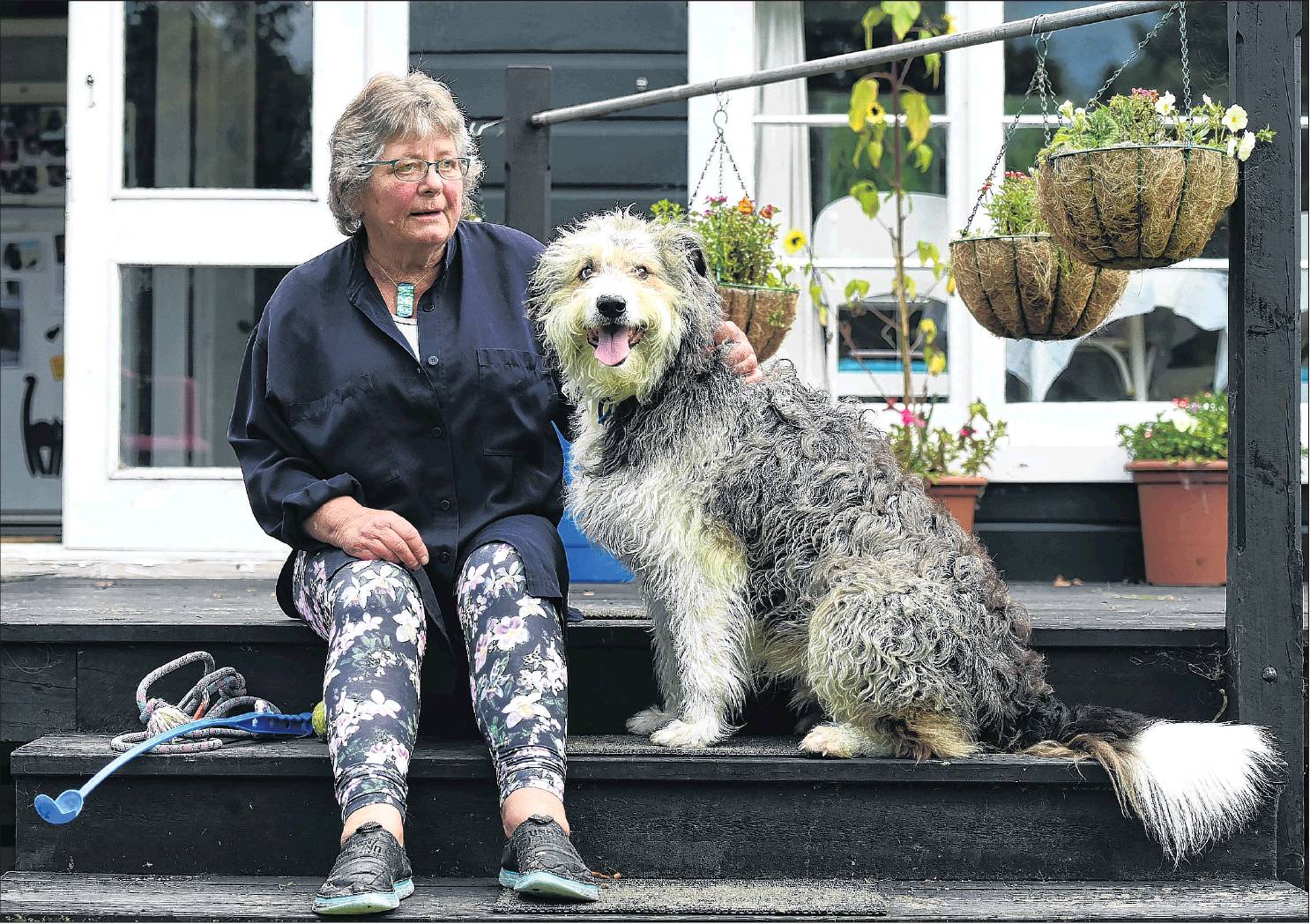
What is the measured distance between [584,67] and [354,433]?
2.77m

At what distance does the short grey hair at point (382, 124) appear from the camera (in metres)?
2.84

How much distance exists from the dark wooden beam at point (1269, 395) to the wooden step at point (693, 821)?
0.27 meters

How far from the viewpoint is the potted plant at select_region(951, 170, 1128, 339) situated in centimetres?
346

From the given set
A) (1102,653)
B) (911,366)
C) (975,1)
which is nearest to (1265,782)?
(1102,653)

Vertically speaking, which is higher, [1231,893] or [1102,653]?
[1102,653]

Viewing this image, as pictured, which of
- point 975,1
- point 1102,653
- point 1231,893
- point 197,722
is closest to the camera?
point 1231,893

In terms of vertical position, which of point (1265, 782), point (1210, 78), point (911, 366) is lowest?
point (1265, 782)

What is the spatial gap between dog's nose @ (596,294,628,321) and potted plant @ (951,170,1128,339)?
4.14 feet

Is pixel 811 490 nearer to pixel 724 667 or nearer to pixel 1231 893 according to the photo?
pixel 724 667

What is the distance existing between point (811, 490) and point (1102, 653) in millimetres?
925

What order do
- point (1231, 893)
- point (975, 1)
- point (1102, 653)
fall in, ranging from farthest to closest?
point (975, 1), point (1102, 653), point (1231, 893)

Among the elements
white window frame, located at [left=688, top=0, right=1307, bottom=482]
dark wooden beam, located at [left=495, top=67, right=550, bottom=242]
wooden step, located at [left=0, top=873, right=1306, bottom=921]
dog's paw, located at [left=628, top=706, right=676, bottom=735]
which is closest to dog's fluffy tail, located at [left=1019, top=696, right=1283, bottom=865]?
wooden step, located at [left=0, top=873, right=1306, bottom=921]

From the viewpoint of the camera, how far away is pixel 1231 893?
2.64 meters

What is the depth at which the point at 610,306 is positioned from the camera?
8.75 feet
